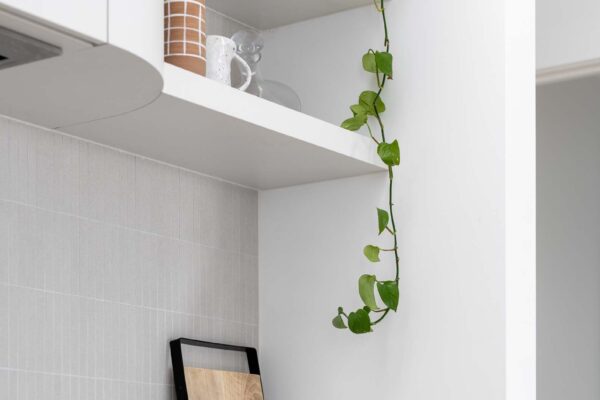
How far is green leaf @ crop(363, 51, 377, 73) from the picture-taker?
1.74 metres

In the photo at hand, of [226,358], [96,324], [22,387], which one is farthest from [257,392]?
[22,387]

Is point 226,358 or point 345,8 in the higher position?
point 345,8

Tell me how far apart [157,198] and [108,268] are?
0.54 feet

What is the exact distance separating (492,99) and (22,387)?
818 millimetres

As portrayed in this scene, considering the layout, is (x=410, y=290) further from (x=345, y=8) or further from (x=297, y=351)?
(x=345, y=8)

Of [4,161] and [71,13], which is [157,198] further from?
[71,13]

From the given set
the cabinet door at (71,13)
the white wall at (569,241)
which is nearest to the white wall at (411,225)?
the cabinet door at (71,13)

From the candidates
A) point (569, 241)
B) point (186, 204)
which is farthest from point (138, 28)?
point (569, 241)

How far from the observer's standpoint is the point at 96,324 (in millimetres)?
1524

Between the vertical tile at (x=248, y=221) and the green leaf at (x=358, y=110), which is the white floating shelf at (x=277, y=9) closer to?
the green leaf at (x=358, y=110)

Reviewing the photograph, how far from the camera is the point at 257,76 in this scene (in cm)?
167

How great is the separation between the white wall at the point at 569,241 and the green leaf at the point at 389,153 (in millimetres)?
1465

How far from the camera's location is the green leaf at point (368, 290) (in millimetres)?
1671

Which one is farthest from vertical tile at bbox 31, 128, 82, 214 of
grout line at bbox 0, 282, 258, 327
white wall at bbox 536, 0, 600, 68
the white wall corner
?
white wall at bbox 536, 0, 600, 68
